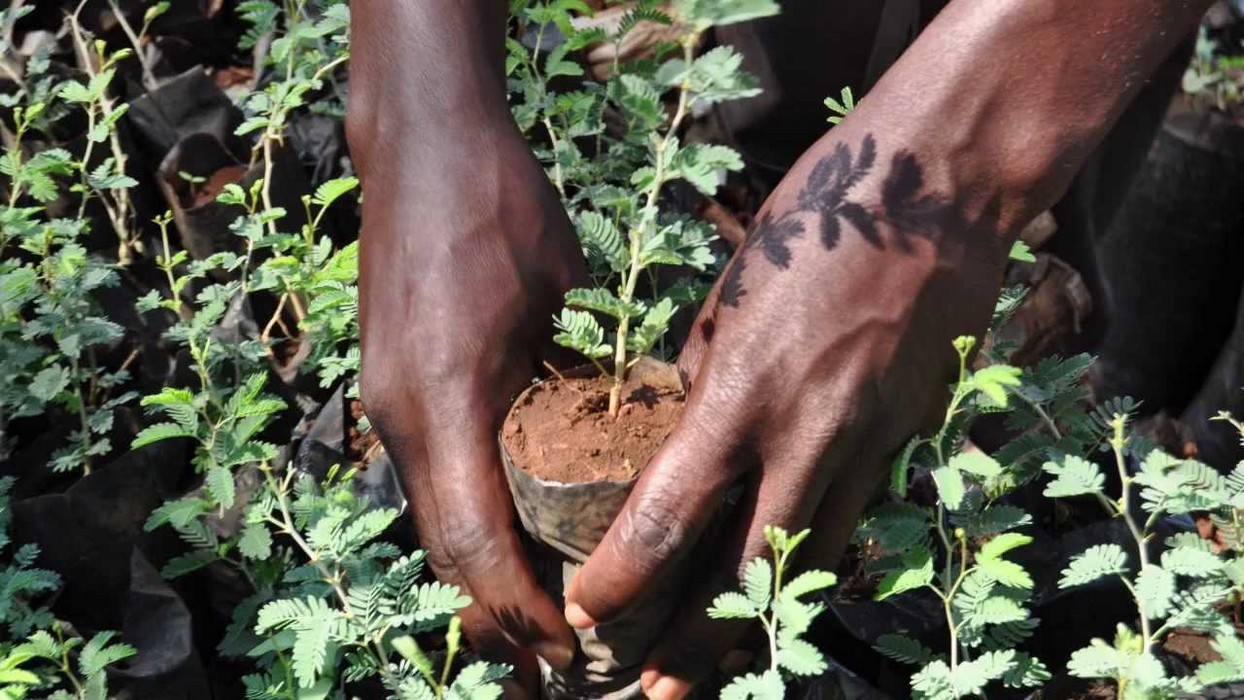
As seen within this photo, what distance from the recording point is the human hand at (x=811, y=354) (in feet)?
5.19

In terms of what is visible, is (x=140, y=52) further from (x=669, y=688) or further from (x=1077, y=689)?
(x=1077, y=689)

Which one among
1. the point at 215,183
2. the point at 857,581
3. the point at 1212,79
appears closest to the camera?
the point at 857,581

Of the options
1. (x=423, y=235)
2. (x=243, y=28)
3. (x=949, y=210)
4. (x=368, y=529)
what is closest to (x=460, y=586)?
(x=368, y=529)

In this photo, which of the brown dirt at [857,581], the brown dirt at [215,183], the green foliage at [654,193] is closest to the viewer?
the green foliage at [654,193]

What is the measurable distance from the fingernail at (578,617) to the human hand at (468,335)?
0.22 ft

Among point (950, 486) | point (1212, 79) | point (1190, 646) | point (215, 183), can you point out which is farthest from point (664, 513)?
point (1212, 79)

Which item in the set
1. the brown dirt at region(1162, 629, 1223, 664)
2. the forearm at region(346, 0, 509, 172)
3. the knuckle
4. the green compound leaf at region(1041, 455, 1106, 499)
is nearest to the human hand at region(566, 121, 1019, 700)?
the knuckle

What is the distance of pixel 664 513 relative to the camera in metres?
1.57

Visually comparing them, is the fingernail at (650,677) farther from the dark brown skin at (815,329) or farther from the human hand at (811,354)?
the human hand at (811,354)

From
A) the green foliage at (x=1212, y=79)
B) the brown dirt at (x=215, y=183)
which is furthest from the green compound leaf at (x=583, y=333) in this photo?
the green foliage at (x=1212, y=79)

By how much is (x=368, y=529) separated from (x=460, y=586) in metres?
0.16

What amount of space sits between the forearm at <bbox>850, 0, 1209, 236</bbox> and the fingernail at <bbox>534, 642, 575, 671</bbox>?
0.82m

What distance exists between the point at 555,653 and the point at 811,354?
58 centimetres

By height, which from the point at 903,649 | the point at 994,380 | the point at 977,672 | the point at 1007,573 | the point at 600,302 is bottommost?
the point at 903,649
